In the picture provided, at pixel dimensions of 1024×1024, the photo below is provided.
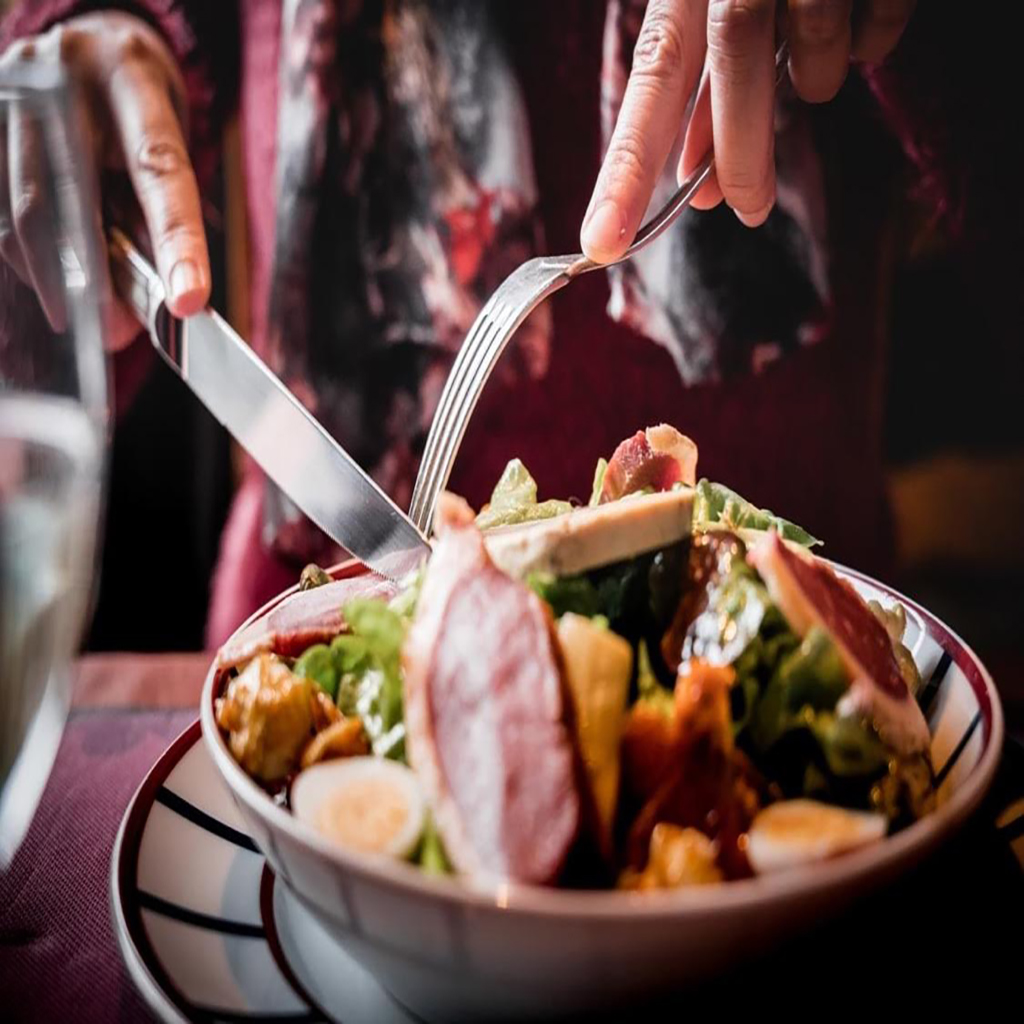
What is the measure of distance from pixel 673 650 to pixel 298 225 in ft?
2.74

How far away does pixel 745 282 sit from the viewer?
4.00ft

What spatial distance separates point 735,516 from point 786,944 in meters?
0.38

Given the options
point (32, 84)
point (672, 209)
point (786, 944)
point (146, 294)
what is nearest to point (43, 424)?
point (32, 84)

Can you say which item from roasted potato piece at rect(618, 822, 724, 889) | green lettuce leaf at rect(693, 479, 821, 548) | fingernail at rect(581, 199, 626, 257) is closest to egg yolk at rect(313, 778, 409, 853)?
roasted potato piece at rect(618, 822, 724, 889)

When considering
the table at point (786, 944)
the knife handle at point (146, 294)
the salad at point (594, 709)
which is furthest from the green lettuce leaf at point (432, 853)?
the knife handle at point (146, 294)

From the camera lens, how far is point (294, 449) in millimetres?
625

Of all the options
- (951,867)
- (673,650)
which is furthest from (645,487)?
(951,867)

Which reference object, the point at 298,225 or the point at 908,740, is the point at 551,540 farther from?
the point at 298,225

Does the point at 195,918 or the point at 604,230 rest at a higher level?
the point at 604,230

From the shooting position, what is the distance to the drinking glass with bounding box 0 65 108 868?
1.06 ft

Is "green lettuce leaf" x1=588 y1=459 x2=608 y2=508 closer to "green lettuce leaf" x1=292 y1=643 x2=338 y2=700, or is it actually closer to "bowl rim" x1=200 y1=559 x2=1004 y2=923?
"green lettuce leaf" x1=292 y1=643 x2=338 y2=700

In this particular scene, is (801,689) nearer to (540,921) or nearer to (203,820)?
(540,921)

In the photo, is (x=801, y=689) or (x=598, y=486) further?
(x=598, y=486)

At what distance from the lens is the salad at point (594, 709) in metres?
0.41
